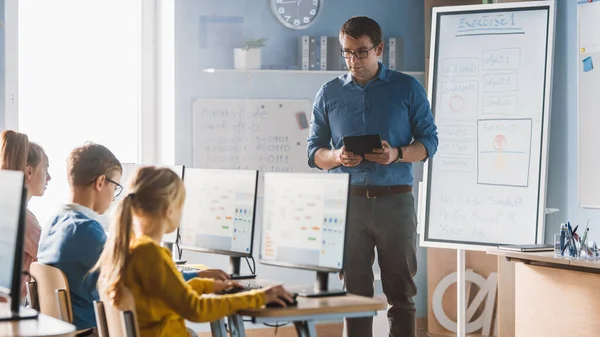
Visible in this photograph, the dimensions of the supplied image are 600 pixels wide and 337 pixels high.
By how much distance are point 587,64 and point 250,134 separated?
208 cm

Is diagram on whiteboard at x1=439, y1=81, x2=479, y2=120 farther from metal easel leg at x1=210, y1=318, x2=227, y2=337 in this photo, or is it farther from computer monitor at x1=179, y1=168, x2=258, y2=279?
metal easel leg at x1=210, y1=318, x2=227, y2=337

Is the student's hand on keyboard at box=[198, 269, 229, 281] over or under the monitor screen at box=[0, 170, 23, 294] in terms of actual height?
under

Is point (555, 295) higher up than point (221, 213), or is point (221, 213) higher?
point (221, 213)

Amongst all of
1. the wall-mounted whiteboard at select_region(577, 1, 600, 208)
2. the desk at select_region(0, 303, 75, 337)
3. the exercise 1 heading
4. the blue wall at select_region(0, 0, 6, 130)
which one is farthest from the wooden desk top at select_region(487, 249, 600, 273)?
the blue wall at select_region(0, 0, 6, 130)

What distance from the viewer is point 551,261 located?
162 inches

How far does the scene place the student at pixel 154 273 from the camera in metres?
2.67

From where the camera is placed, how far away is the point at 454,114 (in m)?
5.24

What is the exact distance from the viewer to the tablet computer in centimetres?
375

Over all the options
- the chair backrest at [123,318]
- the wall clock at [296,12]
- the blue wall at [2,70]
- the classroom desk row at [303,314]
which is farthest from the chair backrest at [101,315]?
the wall clock at [296,12]

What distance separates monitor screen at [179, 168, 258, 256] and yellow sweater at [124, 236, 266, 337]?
71 cm

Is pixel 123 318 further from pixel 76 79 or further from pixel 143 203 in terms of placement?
pixel 76 79

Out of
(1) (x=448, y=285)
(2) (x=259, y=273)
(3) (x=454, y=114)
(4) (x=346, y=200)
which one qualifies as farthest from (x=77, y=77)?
(4) (x=346, y=200)

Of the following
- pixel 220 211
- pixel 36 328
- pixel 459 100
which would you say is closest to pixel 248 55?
pixel 459 100

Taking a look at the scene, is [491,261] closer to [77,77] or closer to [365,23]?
[365,23]
